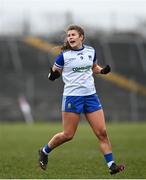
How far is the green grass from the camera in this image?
11.6 m

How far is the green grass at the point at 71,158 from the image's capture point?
1156cm

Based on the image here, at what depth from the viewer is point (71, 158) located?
1491 cm

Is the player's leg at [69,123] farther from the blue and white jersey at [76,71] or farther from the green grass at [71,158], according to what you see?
the green grass at [71,158]

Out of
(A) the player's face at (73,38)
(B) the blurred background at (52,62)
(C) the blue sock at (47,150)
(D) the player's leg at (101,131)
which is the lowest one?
(B) the blurred background at (52,62)

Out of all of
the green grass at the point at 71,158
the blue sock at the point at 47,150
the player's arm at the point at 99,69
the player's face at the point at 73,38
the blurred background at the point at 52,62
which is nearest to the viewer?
the player's face at the point at 73,38

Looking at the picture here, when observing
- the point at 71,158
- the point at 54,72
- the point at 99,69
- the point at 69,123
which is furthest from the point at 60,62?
the point at 71,158

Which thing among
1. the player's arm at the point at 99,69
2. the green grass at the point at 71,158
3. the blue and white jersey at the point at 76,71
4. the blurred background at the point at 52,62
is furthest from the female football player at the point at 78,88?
the blurred background at the point at 52,62

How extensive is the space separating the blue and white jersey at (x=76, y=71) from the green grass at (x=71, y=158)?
1.29 metres

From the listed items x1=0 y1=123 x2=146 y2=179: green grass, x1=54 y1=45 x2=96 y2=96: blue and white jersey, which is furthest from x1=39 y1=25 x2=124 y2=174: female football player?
x1=0 y1=123 x2=146 y2=179: green grass

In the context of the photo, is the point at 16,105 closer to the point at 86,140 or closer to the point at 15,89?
the point at 15,89

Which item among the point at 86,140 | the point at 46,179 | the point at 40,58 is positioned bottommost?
the point at 40,58

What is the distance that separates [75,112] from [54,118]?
27.1 meters

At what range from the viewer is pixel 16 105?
38.1 m

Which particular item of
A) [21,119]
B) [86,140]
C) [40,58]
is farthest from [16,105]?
[86,140]
